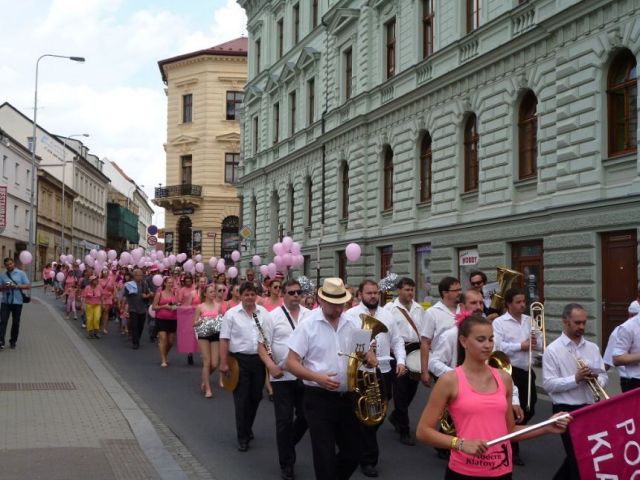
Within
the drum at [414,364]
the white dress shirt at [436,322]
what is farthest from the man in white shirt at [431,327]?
the drum at [414,364]

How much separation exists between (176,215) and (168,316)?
154ft

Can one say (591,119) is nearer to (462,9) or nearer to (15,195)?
(462,9)

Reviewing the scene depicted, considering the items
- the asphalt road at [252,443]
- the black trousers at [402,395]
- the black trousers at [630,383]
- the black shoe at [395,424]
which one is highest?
the black trousers at [630,383]

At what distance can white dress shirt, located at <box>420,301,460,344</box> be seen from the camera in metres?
9.02

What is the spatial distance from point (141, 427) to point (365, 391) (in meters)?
4.12

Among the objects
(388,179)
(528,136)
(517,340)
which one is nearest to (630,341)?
(517,340)

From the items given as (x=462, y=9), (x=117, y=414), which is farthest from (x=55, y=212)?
(x=117, y=414)

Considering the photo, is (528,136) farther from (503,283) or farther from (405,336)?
(503,283)

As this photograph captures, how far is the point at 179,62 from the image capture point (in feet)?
204

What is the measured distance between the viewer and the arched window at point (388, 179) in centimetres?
2855

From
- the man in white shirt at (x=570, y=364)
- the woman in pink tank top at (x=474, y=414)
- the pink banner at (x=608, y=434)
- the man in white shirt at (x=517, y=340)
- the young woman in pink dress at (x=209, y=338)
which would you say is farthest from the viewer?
the young woman in pink dress at (x=209, y=338)

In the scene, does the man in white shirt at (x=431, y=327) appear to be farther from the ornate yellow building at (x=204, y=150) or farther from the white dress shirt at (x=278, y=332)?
the ornate yellow building at (x=204, y=150)

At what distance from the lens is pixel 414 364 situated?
9.23 metres

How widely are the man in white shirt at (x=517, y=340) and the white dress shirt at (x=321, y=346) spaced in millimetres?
2464
